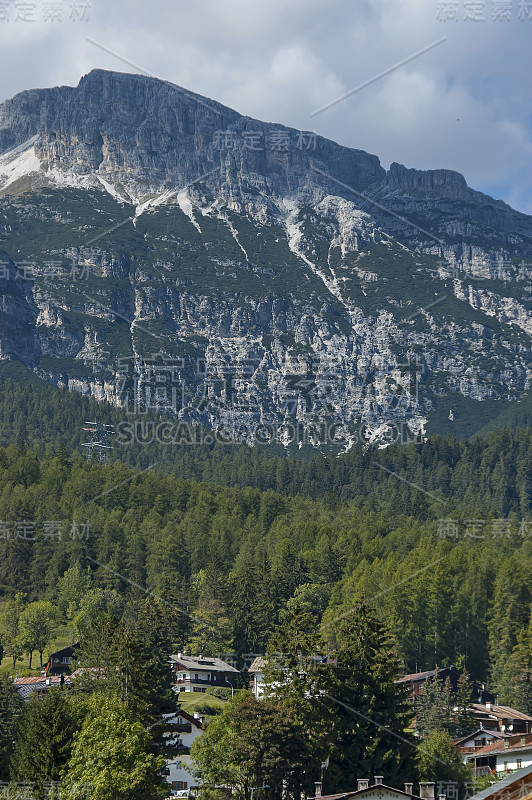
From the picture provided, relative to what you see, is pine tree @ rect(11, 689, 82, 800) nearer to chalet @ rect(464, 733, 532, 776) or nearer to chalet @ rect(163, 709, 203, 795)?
chalet @ rect(163, 709, 203, 795)

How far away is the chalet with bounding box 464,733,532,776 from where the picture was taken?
8275 cm

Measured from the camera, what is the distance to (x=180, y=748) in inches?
3223

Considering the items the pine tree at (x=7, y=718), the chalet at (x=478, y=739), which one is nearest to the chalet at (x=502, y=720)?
the chalet at (x=478, y=739)

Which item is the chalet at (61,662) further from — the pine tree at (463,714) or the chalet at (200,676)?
the pine tree at (463,714)

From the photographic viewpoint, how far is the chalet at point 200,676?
119 meters

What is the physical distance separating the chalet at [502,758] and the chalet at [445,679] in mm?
20408

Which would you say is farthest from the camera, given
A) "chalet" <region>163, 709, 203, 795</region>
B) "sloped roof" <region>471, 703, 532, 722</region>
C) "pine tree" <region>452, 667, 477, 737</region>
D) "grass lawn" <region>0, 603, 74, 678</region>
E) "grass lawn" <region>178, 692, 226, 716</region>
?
"grass lawn" <region>0, 603, 74, 678</region>

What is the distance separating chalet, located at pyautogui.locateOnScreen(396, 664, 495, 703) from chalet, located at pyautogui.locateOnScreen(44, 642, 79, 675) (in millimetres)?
33035

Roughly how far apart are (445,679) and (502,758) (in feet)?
86.3

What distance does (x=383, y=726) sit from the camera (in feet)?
253

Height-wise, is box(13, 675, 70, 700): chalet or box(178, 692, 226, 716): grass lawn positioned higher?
box(13, 675, 70, 700): chalet

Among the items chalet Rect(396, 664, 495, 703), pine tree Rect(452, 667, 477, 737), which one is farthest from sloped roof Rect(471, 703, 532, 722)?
chalet Rect(396, 664, 495, 703)

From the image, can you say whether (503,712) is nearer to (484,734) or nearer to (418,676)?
(484,734)

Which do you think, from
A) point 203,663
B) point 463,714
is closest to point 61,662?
point 203,663
